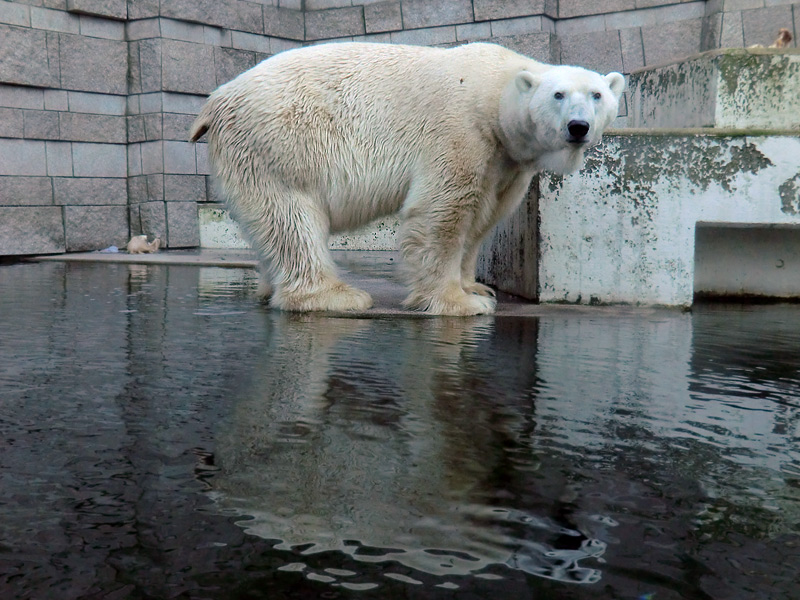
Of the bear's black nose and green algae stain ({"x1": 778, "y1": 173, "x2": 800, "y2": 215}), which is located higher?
the bear's black nose

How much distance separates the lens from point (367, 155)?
4129 mm

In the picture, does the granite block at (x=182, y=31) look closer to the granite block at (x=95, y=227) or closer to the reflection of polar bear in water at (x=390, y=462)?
the granite block at (x=95, y=227)

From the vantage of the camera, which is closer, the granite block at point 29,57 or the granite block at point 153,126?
the granite block at point 29,57

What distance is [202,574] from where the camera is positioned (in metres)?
1.18

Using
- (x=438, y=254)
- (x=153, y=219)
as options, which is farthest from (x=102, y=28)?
(x=438, y=254)

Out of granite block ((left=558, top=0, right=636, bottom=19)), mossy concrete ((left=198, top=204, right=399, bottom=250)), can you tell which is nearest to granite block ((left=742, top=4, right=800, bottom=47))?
granite block ((left=558, top=0, right=636, bottom=19))

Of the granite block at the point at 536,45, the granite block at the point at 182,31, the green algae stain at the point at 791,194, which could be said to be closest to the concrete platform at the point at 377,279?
the green algae stain at the point at 791,194

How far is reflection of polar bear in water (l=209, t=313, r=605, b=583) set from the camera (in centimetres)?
128

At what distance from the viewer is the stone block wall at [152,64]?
934 cm

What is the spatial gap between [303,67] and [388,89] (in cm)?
A: 42

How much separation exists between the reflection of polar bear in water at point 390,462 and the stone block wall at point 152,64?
7.63 metres

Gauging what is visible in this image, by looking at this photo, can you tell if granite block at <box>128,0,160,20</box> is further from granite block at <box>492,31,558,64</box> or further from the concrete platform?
granite block at <box>492,31,558,64</box>

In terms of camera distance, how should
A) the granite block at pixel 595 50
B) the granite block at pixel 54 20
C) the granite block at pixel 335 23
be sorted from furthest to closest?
1. the granite block at pixel 335 23
2. the granite block at pixel 595 50
3. the granite block at pixel 54 20

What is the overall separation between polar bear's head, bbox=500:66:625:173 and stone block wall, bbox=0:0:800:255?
6128mm
